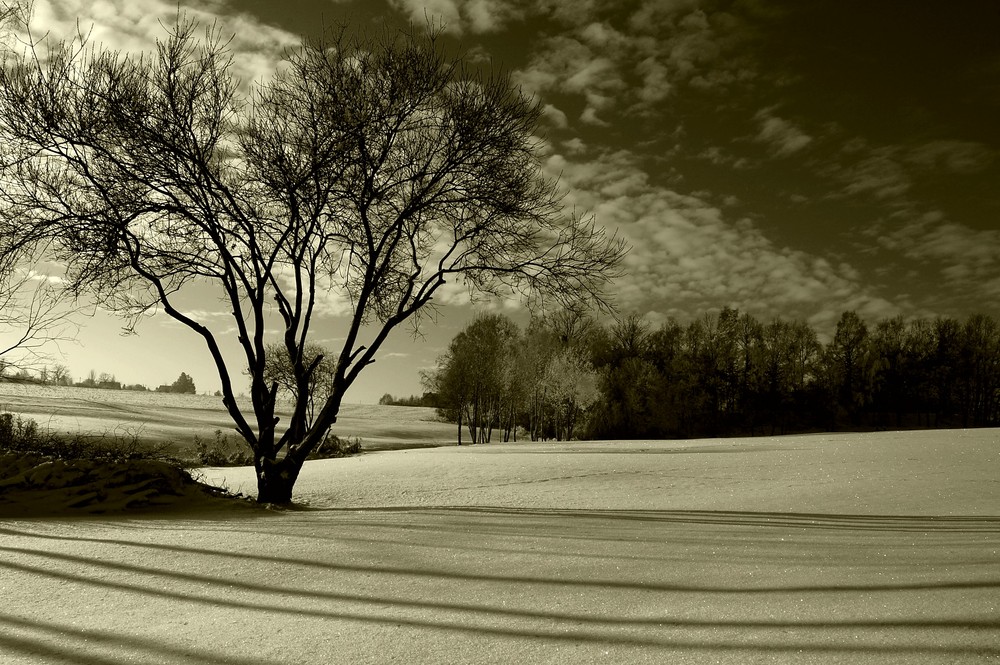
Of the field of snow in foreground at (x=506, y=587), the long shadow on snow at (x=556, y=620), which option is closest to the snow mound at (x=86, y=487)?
the field of snow in foreground at (x=506, y=587)

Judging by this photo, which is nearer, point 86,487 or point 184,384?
point 86,487

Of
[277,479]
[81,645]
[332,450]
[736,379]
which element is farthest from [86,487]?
[736,379]

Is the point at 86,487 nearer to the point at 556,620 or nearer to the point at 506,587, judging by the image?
the point at 506,587

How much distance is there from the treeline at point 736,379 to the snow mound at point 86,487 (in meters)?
34.1

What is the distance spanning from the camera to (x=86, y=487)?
763cm

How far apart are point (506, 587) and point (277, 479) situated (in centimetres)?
622

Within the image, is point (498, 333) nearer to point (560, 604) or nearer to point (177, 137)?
point (177, 137)

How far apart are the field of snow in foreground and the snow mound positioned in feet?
2.98

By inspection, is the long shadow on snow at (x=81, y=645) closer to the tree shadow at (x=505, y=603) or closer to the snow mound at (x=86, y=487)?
the tree shadow at (x=505, y=603)

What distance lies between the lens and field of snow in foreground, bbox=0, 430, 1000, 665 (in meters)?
2.86

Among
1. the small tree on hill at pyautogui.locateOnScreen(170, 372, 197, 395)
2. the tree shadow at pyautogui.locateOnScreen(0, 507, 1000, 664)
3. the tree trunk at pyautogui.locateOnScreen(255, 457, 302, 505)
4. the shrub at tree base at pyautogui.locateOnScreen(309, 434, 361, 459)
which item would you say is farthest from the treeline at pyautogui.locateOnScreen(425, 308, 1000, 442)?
the small tree on hill at pyautogui.locateOnScreen(170, 372, 197, 395)

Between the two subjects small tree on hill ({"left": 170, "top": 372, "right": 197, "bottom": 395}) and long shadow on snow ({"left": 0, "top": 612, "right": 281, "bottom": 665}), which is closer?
long shadow on snow ({"left": 0, "top": 612, "right": 281, "bottom": 665})

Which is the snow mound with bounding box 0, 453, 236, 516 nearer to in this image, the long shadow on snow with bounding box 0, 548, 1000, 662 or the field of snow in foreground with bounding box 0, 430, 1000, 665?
the field of snow in foreground with bounding box 0, 430, 1000, 665

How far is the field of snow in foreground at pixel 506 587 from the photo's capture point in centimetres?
286
